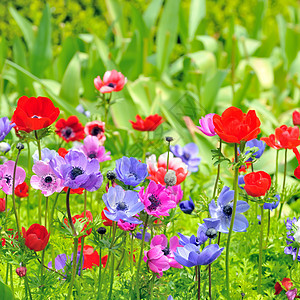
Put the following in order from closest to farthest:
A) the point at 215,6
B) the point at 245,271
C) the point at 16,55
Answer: the point at 245,271 < the point at 16,55 < the point at 215,6

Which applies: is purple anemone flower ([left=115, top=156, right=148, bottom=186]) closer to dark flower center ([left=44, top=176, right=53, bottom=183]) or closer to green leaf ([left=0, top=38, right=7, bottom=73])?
dark flower center ([left=44, top=176, right=53, bottom=183])

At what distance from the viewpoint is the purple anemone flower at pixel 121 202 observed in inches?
41.9

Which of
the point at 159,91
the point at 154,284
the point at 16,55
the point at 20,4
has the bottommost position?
the point at 154,284

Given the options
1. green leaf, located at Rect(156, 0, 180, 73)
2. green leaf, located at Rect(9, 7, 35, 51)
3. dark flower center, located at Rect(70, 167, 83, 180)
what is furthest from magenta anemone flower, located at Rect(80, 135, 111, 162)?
green leaf, located at Rect(9, 7, 35, 51)

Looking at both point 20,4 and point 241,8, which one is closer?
point 20,4

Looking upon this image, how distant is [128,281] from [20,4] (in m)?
3.83

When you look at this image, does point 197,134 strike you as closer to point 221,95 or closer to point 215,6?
point 221,95

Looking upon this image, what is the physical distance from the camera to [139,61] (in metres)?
3.33

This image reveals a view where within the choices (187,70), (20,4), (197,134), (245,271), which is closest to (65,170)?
(245,271)

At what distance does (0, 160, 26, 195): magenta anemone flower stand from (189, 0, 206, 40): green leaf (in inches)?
112

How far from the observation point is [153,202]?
3.55 ft

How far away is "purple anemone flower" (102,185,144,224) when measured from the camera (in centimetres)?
106

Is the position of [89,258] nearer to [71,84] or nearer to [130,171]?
[130,171]

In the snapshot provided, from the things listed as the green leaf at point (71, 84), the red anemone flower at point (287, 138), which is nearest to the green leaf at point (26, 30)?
the green leaf at point (71, 84)
